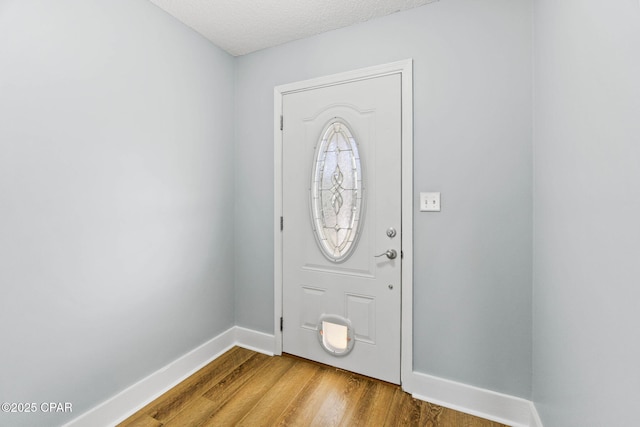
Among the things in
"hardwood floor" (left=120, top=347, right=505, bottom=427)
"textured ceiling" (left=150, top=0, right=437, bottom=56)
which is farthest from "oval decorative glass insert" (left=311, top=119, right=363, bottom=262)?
"hardwood floor" (left=120, top=347, right=505, bottom=427)

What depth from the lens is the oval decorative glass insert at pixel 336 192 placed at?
83.1 inches

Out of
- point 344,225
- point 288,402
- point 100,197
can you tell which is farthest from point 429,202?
point 100,197

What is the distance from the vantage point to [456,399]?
182cm

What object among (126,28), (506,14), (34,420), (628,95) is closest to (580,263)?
(628,95)

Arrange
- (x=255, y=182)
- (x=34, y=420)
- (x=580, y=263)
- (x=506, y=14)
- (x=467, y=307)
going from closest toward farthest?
(x=580, y=263) → (x=34, y=420) → (x=506, y=14) → (x=467, y=307) → (x=255, y=182)

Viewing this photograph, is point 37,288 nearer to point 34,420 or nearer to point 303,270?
point 34,420

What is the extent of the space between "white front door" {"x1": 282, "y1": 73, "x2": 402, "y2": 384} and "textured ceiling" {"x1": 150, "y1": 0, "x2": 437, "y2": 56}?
440mm

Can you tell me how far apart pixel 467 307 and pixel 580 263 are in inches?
34.0

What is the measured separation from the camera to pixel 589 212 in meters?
0.98

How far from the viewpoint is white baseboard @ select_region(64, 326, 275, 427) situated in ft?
5.32

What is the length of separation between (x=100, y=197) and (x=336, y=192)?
58.4 inches

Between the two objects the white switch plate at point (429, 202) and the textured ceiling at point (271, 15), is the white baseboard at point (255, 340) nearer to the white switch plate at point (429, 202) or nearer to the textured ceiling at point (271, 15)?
the white switch plate at point (429, 202)

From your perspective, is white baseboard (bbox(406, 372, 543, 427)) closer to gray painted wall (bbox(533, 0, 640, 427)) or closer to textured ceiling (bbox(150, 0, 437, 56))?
gray painted wall (bbox(533, 0, 640, 427))

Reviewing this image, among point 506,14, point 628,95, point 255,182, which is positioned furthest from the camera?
point 255,182
